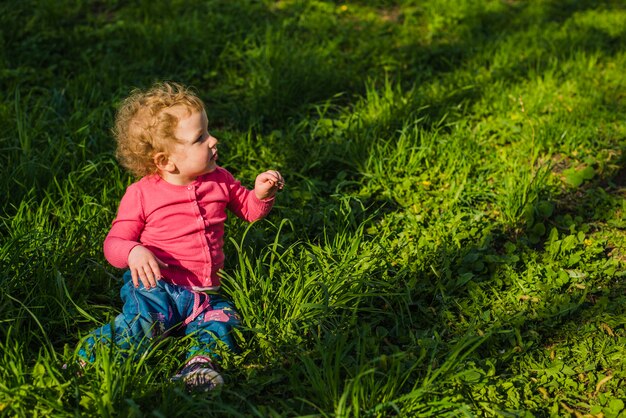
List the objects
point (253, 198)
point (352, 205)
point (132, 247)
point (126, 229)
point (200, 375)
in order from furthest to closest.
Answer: point (352, 205)
point (253, 198)
point (126, 229)
point (132, 247)
point (200, 375)

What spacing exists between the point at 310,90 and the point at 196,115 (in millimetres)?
1899

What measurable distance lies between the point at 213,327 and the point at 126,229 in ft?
1.59

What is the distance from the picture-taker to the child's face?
261cm

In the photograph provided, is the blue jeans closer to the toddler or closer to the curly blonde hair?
the toddler

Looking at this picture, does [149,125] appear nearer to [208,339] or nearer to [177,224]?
[177,224]

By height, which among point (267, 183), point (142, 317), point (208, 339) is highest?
point (267, 183)

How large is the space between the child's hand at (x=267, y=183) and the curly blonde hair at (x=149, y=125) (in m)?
0.34

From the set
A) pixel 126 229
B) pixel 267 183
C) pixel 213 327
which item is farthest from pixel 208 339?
pixel 267 183

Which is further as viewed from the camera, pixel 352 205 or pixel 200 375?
pixel 352 205

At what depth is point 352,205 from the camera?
11.7ft

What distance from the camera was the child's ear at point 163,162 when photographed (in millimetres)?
2629

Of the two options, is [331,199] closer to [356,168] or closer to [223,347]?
[356,168]

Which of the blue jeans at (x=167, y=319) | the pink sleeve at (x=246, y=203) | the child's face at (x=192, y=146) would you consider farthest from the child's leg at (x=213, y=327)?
the child's face at (x=192, y=146)

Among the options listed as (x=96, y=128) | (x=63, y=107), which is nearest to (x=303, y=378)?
(x=96, y=128)
